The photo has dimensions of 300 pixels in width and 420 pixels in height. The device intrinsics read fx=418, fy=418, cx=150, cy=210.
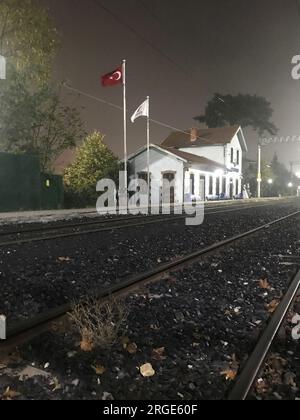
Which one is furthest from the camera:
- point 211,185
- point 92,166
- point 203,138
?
point 203,138

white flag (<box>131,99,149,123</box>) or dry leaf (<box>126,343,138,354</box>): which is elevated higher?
white flag (<box>131,99,149,123</box>)

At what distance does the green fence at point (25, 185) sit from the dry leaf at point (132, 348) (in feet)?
64.4

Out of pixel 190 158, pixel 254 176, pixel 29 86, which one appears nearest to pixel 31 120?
pixel 29 86

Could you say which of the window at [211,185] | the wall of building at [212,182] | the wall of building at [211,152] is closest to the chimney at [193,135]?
the wall of building at [211,152]

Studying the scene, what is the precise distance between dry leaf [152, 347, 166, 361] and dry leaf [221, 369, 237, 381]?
1.97 ft

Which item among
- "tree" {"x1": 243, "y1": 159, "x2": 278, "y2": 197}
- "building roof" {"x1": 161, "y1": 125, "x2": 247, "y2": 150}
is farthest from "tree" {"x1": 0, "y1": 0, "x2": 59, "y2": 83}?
"tree" {"x1": 243, "y1": 159, "x2": 278, "y2": 197}

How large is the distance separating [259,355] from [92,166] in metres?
27.9

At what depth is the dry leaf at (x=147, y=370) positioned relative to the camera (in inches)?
141

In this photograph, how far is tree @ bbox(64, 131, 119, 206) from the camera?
30.3 meters

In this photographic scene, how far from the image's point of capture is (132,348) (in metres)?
4.09

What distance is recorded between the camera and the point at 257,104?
85.2 m

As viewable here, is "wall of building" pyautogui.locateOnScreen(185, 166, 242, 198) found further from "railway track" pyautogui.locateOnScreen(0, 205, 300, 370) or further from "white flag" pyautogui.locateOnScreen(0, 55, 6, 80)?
"railway track" pyautogui.locateOnScreen(0, 205, 300, 370)

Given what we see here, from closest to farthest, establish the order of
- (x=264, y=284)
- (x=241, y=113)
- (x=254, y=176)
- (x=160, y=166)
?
(x=264, y=284) < (x=160, y=166) < (x=254, y=176) < (x=241, y=113)

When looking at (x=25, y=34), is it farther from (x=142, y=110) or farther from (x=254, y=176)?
(x=254, y=176)
